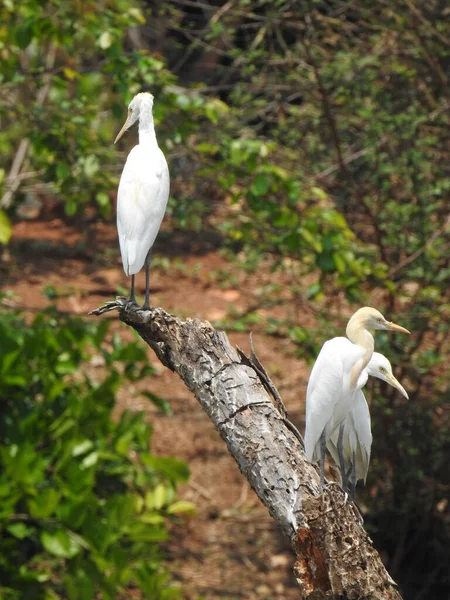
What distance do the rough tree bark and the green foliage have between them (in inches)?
96.8

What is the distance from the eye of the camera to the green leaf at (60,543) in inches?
218

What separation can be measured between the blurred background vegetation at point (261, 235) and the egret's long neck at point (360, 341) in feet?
6.49

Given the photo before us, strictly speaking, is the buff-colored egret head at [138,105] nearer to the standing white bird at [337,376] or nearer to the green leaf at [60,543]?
the standing white bird at [337,376]

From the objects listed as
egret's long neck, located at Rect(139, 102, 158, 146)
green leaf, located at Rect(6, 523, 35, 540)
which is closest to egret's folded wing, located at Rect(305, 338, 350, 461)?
egret's long neck, located at Rect(139, 102, 158, 146)

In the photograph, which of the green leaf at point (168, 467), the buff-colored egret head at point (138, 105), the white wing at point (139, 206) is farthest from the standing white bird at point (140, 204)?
the green leaf at point (168, 467)

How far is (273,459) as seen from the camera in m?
3.02

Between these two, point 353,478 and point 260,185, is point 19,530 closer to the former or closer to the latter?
point 260,185

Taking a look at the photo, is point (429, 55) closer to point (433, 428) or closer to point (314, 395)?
point (433, 428)

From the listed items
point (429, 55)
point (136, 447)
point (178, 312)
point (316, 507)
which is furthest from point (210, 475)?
point (316, 507)

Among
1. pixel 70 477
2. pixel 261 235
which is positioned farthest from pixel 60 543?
pixel 261 235

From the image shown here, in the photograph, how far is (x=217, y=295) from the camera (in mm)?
8859

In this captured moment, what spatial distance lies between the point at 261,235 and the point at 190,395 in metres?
2.25

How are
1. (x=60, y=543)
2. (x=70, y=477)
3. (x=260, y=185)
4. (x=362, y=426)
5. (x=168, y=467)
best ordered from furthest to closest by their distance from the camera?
1. (x=168, y=467)
2. (x=70, y=477)
3. (x=60, y=543)
4. (x=260, y=185)
5. (x=362, y=426)

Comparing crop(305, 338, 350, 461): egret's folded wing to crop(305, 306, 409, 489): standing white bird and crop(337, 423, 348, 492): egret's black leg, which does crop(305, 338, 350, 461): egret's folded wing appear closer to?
crop(305, 306, 409, 489): standing white bird
